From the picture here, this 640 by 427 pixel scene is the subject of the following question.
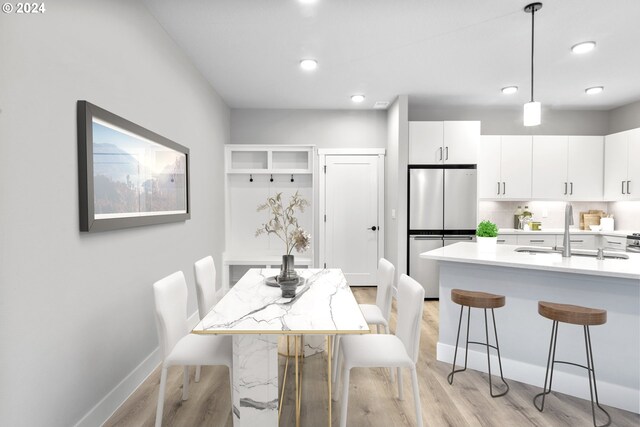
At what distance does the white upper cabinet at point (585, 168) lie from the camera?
5023mm

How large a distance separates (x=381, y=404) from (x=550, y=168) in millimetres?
4359

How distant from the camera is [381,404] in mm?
2295

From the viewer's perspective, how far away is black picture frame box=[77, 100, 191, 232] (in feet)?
6.16

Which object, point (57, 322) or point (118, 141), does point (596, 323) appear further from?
point (118, 141)

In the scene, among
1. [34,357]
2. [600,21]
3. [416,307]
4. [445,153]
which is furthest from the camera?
[445,153]

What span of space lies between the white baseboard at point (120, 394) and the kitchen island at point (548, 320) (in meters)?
2.30

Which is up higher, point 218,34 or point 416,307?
point 218,34

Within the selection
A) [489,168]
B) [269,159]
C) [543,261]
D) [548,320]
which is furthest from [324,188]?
[548,320]

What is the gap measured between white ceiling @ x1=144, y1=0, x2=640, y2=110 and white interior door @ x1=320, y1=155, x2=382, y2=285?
1.05 m

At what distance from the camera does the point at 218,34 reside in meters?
2.97

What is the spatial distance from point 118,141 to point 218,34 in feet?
4.40

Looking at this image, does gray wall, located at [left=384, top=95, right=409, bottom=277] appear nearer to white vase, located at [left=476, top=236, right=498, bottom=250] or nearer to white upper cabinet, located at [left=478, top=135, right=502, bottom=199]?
white upper cabinet, located at [left=478, top=135, right=502, bottom=199]

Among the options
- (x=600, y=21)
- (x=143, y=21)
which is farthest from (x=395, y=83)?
(x=143, y=21)

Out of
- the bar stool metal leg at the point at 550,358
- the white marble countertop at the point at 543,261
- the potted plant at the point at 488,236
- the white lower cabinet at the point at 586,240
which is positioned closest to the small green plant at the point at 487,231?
the potted plant at the point at 488,236
